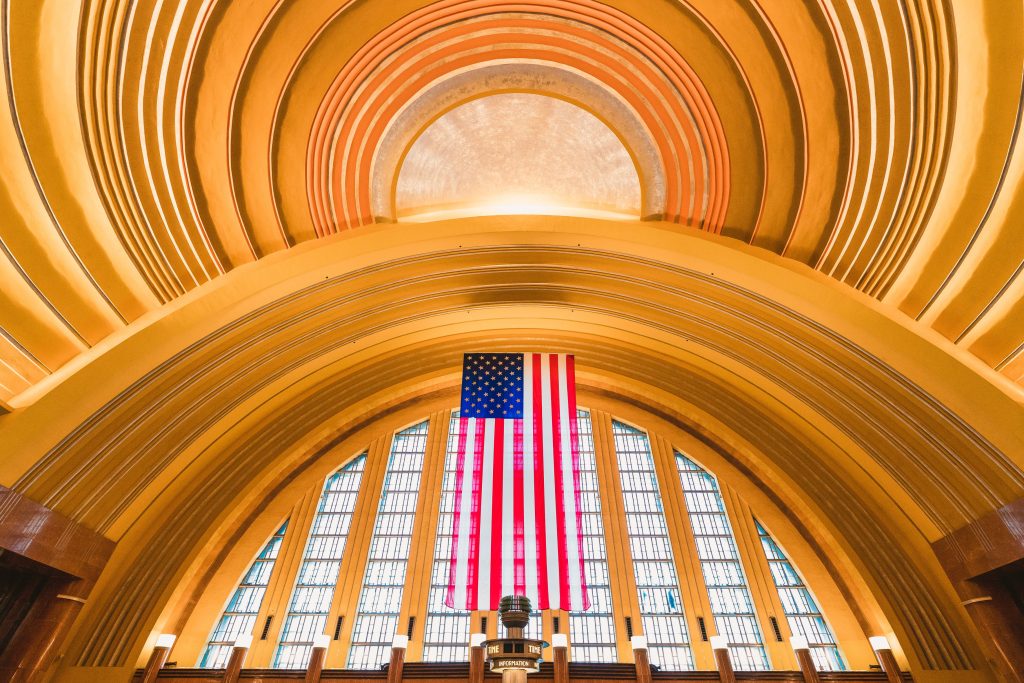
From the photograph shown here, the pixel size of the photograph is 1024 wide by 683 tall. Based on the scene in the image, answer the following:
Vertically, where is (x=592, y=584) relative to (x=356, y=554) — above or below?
below

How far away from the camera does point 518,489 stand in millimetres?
10281

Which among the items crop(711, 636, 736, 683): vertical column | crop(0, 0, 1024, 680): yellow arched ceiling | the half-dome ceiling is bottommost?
crop(711, 636, 736, 683): vertical column

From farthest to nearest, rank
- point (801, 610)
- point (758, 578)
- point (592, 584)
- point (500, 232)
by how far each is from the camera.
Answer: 1. point (592, 584)
2. point (758, 578)
3. point (801, 610)
4. point (500, 232)

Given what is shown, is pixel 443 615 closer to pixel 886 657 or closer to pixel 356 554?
pixel 356 554

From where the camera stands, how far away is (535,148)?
8.30 m

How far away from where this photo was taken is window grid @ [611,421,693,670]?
11.1 m

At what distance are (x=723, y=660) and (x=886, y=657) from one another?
3053 millimetres

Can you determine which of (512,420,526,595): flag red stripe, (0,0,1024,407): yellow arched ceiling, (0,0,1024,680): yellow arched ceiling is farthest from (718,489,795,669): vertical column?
(0,0,1024,407): yellow arched ceiling

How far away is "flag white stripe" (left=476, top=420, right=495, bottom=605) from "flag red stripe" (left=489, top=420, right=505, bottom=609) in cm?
6

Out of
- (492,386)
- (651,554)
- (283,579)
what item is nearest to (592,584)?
(651,554)

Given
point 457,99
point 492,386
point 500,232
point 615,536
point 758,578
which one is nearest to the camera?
point 457,99

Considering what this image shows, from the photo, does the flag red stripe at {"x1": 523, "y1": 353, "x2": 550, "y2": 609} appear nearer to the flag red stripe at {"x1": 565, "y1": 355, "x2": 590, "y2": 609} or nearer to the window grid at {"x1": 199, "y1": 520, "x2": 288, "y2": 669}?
the flag red stripe at {"x1": 565, "y1": 355, "x2": 590, "y2": 609}

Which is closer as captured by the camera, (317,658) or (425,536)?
(317,658)

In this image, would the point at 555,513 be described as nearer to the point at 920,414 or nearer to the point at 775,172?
the point at 920,414
